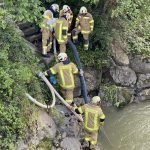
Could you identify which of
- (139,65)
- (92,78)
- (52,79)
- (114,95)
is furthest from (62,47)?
(139,65)

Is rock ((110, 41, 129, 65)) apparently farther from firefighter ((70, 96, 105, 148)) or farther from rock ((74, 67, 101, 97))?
firefighter ((70, 96, 105, 148))

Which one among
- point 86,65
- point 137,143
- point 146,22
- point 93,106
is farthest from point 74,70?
point 146,22

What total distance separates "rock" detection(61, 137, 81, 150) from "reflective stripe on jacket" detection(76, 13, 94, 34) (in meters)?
4.08

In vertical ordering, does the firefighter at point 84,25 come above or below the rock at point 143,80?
above

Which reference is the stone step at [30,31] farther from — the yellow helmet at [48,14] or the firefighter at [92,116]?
the firefighter at [92,116]

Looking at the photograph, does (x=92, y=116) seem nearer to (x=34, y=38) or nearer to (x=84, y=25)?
(x=84, y=25)

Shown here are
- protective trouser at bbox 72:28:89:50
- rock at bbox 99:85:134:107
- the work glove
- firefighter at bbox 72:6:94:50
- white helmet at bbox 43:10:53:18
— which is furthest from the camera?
rock at bbox 99:85:134:107

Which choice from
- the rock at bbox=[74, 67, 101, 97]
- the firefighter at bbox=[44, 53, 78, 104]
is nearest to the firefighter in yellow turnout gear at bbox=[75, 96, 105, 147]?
the firefighter at bbox=[44, 53, 78, 104]

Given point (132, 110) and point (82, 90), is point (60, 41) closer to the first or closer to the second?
point (82, 90)

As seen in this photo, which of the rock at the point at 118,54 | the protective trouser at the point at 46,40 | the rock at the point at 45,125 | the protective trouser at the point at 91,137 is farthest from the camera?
the rock at the point at 118,54

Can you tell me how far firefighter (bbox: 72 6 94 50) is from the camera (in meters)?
14.2

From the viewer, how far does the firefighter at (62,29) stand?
13.6 metres

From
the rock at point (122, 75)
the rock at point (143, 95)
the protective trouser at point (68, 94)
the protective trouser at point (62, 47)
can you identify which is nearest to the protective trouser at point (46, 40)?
the protective trouser at point (62, 47)

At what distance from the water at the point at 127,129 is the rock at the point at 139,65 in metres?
1.27
